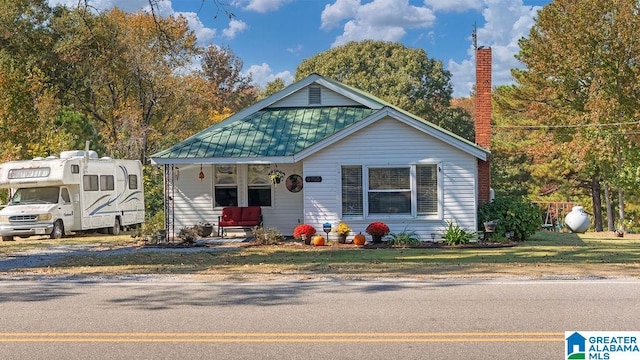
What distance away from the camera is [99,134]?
41.6 m

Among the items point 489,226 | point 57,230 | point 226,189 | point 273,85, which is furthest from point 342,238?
point 273,85

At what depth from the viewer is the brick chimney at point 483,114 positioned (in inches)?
818

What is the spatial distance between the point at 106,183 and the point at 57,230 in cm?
330

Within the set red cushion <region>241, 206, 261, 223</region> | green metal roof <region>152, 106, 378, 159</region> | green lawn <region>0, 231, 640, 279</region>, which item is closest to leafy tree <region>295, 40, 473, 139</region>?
green metal roof <region>152, 106, 378, 159</region>

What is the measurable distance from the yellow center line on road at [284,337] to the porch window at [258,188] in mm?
14016

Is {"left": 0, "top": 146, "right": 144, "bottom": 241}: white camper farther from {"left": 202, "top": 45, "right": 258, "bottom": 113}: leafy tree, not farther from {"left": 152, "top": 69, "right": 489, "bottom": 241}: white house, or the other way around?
{"left": 202, "top": 45, "right": 258, "bottom": 113}: leafy tree

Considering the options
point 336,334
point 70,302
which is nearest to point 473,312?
point 336,334

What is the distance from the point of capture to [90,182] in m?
25.0

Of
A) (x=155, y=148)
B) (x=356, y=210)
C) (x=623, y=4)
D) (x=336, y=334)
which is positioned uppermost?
(x=623, y=4)

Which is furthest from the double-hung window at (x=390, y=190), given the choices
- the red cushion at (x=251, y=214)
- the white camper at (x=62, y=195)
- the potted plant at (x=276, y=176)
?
the white camper at (x=62, y=195)

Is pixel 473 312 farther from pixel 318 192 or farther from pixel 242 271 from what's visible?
pixel 318 192

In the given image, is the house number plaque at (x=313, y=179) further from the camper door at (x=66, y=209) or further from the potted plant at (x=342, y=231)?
the camper door at (x=66, y=209)

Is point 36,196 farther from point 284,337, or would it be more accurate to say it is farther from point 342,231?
point 284,337

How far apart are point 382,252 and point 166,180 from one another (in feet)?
25.0
